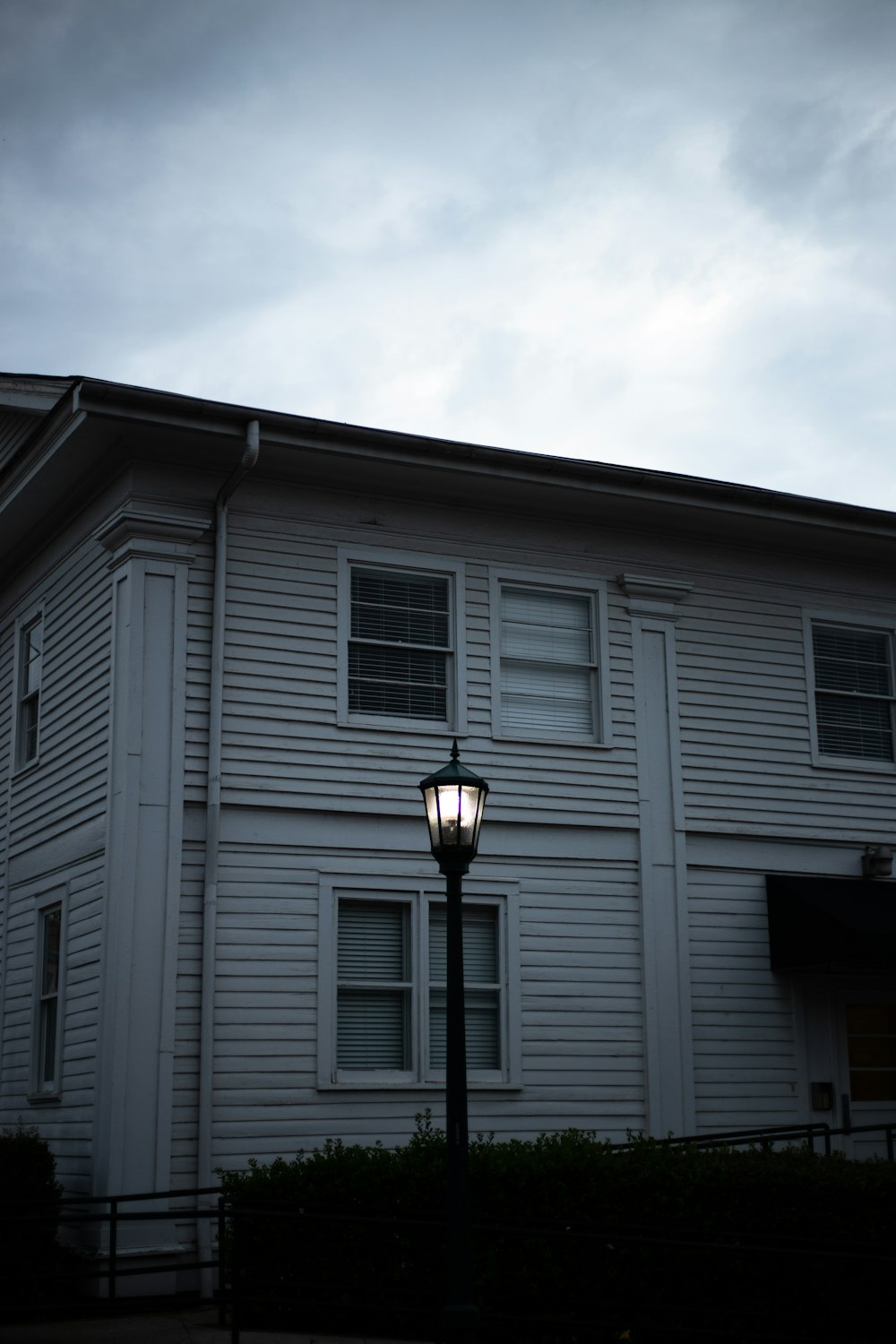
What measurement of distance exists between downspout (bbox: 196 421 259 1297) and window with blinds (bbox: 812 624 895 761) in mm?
6735

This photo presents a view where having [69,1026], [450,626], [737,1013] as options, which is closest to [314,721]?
[450,626]

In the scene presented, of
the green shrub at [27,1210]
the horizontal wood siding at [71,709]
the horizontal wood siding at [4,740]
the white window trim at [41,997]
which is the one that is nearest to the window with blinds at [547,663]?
the horizontal wood siding at [71,709]

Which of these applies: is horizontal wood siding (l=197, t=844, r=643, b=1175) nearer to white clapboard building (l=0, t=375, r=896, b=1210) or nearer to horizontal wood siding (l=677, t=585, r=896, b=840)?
white clapboard building (l=0, t=375, r=896, b=1210)

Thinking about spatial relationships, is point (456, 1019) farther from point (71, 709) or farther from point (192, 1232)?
point (71, 709)

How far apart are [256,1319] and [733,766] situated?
24.5 ft

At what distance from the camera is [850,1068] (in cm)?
1548

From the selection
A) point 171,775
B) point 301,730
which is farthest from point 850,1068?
point 171,775

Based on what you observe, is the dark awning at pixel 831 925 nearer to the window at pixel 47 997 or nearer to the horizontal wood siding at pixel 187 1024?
the horizontal wood siding at pixel 187 1024

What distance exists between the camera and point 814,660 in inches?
654

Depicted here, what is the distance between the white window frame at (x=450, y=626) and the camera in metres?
14.2

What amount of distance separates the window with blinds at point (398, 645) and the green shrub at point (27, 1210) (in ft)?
15.7

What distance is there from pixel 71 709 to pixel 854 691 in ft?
27.5

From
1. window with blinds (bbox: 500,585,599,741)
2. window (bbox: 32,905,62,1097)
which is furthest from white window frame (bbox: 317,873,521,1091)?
window (bbox: 32,905,62,1097)

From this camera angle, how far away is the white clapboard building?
511 inches
